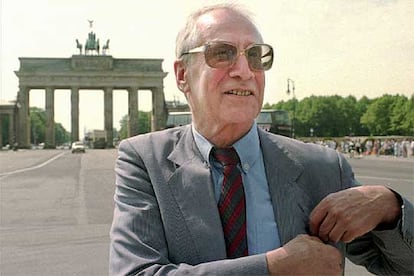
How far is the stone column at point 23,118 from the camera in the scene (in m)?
108

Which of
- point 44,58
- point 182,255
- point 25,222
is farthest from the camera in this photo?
point 44,58

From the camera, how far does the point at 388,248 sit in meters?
2.17

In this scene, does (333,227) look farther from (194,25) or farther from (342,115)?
(342,115)

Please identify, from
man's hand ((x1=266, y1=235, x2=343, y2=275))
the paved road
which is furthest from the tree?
man's hand ((x1=266, y1=235, x2=343, y2=275))

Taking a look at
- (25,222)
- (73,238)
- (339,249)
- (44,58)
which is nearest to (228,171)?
(339,249)

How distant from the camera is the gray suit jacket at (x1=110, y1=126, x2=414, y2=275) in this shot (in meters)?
2.06

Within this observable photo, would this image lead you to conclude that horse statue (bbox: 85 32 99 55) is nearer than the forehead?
No

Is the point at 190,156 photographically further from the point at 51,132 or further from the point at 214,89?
the point at 51,132

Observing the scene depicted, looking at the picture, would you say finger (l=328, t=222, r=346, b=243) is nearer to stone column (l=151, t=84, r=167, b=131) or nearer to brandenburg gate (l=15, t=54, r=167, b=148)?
brandenburg gate (l=15, t=54, r=167, b=148)

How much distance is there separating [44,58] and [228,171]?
358ft

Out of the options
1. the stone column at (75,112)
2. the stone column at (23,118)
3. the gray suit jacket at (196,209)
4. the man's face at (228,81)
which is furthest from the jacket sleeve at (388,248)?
the stone column at (23,118)

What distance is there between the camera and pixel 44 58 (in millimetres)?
107562

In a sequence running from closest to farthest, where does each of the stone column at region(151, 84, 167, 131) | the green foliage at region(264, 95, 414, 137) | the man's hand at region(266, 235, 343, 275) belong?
the man's hand at region(266, 235, 343, 275)
the stone column at region(151, 84, 167, 131)
the green foliage at region(264, 95, 414, 137)

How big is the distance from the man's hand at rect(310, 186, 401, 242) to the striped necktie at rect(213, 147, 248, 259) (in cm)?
22
